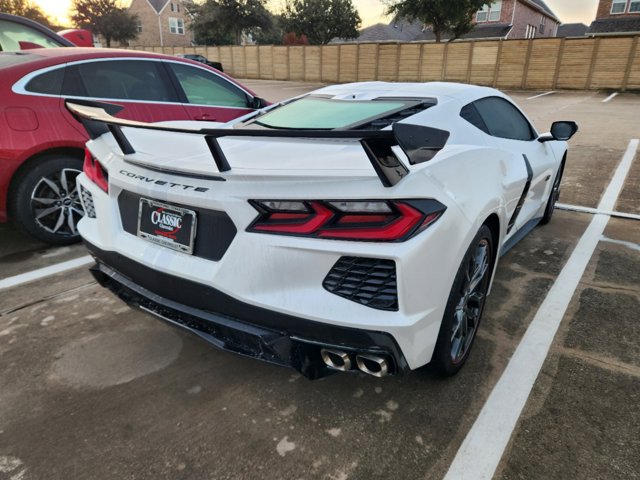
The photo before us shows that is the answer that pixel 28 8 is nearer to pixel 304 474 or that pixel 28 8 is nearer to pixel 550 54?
pixel 550 54

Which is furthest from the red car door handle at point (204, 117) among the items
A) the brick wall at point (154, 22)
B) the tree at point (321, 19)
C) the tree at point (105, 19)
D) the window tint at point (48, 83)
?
the brick wall at point (154, 22)

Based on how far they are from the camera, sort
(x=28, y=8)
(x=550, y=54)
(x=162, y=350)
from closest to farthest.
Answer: (x=162, y=350), (x=550, y=54), (x=28, y=8)

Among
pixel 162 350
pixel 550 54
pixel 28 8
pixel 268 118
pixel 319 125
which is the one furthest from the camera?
pixel 28 8

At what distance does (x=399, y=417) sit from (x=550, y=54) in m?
25.6

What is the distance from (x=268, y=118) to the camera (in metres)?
3.27

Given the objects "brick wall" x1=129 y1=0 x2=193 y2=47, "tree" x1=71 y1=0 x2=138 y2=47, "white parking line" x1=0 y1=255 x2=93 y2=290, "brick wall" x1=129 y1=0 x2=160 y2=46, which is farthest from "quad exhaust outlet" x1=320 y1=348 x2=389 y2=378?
"brick wall" x1=129 y1=0 x2=160 y2=46

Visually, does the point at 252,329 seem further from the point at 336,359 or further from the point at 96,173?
the point at 96,173

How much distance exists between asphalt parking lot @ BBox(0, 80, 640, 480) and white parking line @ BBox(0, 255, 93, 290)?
119mm

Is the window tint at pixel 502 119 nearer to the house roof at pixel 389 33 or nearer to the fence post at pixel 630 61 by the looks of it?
the fence post at pixel 630 61

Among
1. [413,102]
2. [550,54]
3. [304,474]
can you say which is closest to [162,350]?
[304,474]

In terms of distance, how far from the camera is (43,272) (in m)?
3.62

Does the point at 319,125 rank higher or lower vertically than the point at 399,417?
higher

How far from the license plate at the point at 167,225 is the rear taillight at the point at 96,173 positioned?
1.22 feet

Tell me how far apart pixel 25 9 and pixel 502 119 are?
55.8 meters
